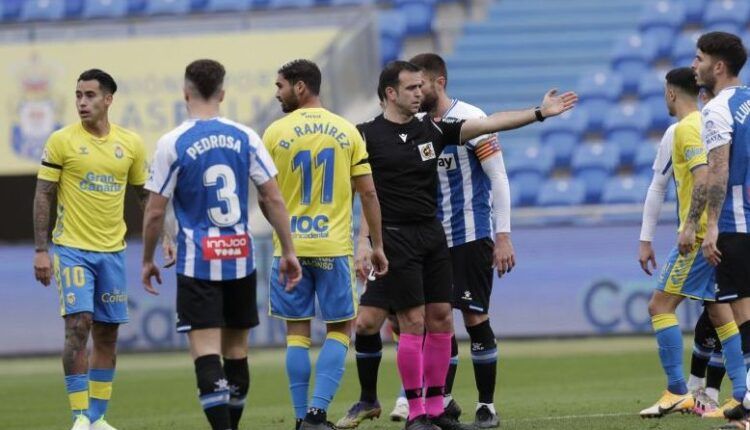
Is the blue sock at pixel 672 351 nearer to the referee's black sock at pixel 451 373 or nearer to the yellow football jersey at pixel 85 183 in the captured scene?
the referee's black sock at pixel 451 373

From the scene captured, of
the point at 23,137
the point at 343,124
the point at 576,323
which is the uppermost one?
the point at 23,137

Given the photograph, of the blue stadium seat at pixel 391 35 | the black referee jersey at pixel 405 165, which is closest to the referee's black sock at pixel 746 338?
the black referee jersey at pixel 405 165

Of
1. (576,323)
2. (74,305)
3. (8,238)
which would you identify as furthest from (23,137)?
(74,305)

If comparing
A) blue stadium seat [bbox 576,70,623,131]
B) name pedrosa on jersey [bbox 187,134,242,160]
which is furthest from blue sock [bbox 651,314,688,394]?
blue stadium seat [bbox 576,70,623,131]

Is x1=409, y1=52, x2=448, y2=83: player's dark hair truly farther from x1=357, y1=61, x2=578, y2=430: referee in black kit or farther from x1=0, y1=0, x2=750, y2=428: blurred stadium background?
x1=0, y1=0, x2=750, y2=428: blurred stadium background

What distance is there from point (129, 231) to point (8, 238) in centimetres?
234

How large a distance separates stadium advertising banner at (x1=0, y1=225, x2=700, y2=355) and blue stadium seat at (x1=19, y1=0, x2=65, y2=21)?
7820mm

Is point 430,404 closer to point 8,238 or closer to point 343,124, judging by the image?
point 343,124

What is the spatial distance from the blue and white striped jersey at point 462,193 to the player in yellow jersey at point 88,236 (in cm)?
212

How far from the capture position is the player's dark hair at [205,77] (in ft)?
24.6

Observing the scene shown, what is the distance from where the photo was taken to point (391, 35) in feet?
76.5

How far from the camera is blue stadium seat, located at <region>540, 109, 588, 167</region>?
2217 centimetres

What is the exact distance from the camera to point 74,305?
29.6 ft

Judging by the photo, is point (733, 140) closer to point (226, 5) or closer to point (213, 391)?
point (213, 391)
